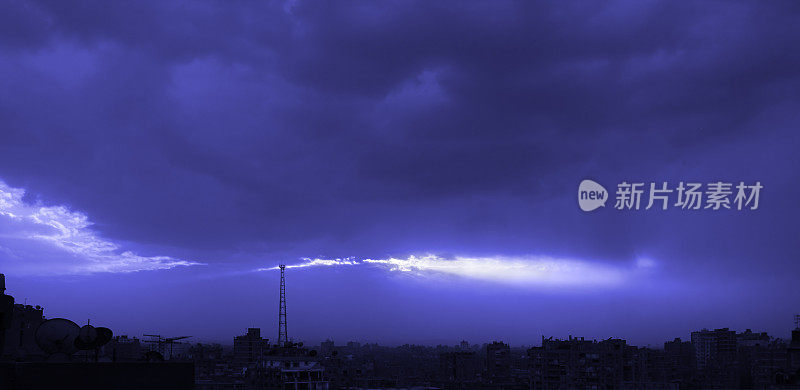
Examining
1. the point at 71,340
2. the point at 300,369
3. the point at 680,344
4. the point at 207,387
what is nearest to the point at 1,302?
the point at 71,340

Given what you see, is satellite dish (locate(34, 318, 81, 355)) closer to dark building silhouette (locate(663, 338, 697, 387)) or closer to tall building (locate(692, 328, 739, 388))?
dark building silhouette (locate(663, 338, 697, 387))

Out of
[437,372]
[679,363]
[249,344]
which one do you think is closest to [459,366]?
[437,372]

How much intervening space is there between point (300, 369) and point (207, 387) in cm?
1329

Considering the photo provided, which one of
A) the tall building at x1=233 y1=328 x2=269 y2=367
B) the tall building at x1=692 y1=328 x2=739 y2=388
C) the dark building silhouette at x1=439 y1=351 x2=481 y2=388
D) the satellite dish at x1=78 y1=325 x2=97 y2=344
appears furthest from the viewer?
the dark building silhouette at x1=439 y1=351 x2=481 y2=388

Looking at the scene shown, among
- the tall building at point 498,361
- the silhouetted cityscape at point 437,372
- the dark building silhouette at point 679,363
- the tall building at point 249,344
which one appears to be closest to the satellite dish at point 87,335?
the silhouetted cityscape at point 437,372

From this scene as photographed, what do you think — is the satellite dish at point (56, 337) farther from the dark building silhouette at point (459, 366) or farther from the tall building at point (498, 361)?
the dark building silhouette at point (459, 366)

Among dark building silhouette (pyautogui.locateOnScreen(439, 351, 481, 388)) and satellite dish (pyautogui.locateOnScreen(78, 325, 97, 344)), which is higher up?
satellite dish (pyautogui.locateOnScreen(78, 325, 97, 344))

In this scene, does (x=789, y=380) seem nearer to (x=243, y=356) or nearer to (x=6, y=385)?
(x=6, y=385)

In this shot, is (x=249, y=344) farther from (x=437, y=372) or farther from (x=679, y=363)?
(x=679, y=363)

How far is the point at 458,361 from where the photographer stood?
132 metres

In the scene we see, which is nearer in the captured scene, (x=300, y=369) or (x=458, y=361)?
(x=300, y=369)

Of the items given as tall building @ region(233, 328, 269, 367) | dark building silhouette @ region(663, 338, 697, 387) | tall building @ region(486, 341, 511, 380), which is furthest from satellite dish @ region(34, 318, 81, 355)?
tall building @ region(233, 328, 269, 367)

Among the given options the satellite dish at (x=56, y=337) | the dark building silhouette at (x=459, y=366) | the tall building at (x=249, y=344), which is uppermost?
the satellite dish at (x=56, y=337)

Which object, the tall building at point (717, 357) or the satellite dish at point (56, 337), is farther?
the tall building at point (717, 357)
